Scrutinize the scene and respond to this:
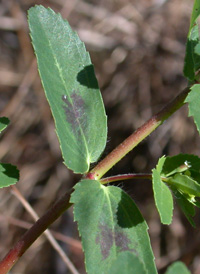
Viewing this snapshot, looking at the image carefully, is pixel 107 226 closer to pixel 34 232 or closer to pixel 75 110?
pixel 34 232

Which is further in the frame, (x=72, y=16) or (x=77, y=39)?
(x=72, y=16)

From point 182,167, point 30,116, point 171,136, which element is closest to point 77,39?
point 182,167

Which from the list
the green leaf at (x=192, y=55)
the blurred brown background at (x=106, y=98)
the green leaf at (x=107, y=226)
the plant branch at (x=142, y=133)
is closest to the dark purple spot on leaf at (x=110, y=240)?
the green leaf at (x=107, y=226)

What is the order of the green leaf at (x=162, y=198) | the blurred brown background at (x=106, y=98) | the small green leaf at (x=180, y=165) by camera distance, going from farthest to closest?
the blurred brown background at (x=106, y=98), the small green leaf at (x=180, y=165), the green leaf at (x=162, y=198)

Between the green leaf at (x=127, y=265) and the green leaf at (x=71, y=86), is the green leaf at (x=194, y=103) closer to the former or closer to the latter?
the green leaf at (x=71, y=86)

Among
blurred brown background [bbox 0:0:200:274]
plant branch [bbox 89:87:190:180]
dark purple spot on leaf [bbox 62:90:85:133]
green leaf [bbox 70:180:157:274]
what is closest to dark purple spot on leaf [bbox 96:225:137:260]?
green leaf [bbox 70:180:157:274]

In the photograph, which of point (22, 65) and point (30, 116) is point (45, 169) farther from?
point (22, 65)

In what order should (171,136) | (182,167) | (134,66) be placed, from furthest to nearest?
(134,66) → (171,136) → (182,167)
